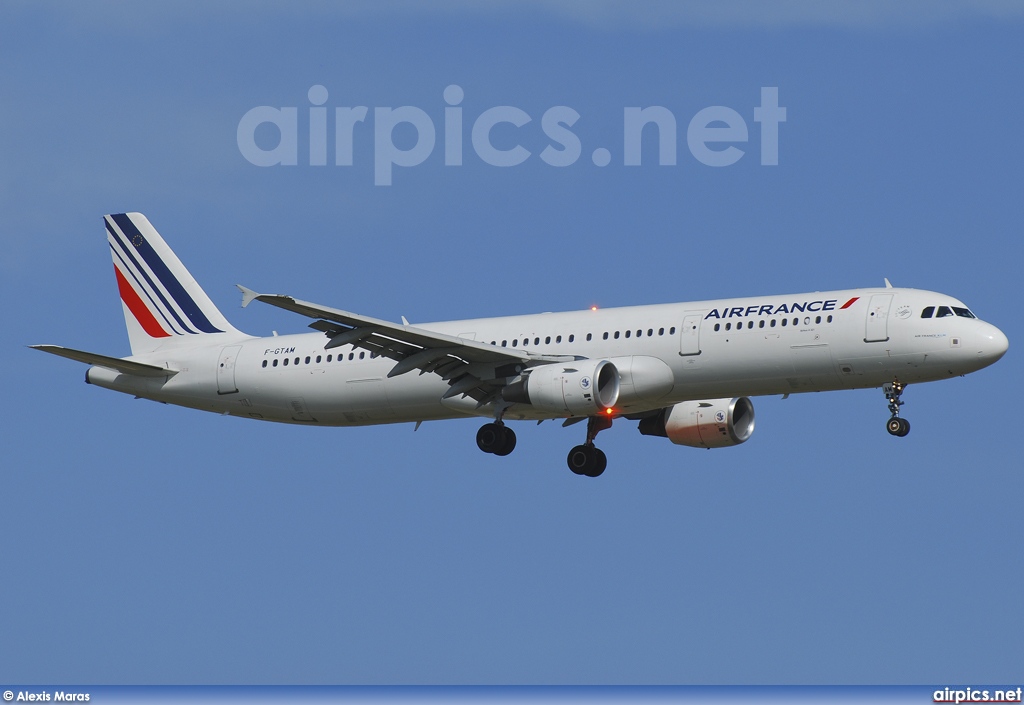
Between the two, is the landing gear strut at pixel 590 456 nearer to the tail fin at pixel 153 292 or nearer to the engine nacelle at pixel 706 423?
the engine nacelle at pixel 706 423

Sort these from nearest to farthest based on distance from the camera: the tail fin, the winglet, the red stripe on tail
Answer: the winglet
the tail fin
the red stripe on tail

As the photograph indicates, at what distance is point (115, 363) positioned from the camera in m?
58.9

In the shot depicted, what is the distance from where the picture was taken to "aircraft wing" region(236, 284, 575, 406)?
51250 millimetres

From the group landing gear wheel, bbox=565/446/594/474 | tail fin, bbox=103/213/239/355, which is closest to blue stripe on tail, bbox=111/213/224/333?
tail fin, bbox=103/213/239/355

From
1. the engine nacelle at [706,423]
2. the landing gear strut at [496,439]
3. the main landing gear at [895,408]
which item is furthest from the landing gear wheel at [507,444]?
the main landing gear at [895,408]

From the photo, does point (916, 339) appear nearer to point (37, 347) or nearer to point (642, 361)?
point (642, 361)

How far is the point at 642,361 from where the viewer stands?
51.8 meters

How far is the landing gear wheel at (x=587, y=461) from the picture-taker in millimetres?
57469

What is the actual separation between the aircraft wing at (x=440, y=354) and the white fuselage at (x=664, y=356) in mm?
848

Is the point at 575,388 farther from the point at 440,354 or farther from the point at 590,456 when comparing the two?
the point at 590,456

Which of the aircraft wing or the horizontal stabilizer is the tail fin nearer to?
the horizontal stabilizer

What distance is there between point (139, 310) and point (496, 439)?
15.4 m

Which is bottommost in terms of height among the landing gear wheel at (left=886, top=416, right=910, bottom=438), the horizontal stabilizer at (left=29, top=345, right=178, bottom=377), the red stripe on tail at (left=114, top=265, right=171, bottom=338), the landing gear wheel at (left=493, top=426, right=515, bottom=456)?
the landing gear wheel at (left=886, top=416, right=910, bottom=438)

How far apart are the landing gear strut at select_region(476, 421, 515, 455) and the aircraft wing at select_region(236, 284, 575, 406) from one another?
0.94 metres
